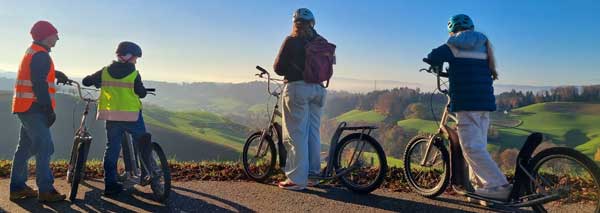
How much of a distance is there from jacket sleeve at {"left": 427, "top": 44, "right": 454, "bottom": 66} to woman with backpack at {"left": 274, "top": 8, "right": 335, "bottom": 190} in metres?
1.33

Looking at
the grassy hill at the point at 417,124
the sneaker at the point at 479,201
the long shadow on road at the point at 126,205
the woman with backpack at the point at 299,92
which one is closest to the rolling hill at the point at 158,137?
the grassy hill at the point at 417,124

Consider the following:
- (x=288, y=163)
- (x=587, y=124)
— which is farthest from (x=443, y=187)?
(x=587, y=124)

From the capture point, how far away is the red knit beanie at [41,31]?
15.6ft

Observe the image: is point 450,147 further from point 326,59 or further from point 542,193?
point 326,59

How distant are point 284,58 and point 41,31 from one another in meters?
2.73

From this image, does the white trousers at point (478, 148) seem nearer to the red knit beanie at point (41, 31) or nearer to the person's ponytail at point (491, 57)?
the person's ponytail at point (491, 57)

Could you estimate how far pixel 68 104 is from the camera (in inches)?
4471

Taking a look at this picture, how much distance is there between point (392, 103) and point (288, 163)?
11541 cm

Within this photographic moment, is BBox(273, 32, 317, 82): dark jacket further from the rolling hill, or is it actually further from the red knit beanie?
the rolling hill

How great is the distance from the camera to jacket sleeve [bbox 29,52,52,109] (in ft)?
15.1

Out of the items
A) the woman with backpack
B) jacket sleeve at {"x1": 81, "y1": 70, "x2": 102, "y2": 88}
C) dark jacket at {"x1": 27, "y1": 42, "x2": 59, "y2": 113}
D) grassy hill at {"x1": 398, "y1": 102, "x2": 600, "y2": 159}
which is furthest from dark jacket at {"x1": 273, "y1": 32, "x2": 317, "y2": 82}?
grassy hill at {"x1": 398, "y1": 102, "x2": 600, "y2": 159}

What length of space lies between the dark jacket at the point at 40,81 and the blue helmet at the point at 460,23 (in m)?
4.43

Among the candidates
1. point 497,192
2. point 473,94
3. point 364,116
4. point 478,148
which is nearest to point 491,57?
point 473,94

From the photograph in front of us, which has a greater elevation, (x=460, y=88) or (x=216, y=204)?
(x=460, y=88)
